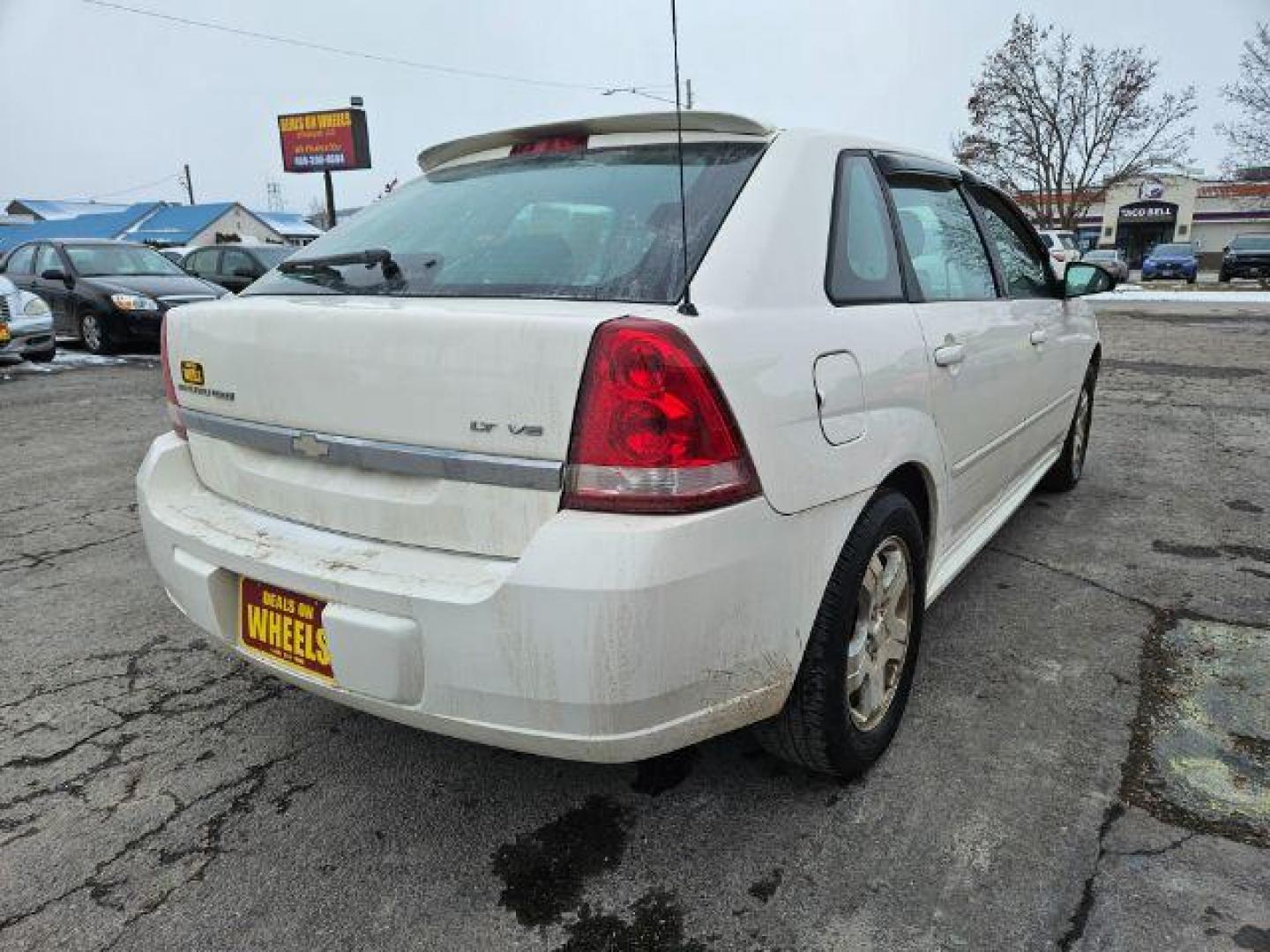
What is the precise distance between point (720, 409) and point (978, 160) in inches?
1681

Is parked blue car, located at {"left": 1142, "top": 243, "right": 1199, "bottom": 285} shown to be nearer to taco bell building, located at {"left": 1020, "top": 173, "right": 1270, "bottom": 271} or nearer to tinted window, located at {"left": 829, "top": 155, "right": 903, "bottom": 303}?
taco bell building, located at {"left": 1020, "top": 173, "right": 1270, "bottom": 271}

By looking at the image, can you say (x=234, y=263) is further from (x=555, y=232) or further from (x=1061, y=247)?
(x=1061, y=247)

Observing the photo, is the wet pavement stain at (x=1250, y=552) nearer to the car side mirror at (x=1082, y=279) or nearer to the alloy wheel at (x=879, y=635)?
the car side mirror at (x=1082, y=279)

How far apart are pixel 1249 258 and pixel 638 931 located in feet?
101

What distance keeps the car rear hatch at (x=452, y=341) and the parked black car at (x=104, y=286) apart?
9.54 m

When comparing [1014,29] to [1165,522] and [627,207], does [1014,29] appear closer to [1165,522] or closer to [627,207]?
[1165,522]

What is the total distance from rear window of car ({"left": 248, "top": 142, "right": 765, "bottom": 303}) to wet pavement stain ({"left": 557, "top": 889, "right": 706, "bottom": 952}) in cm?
125

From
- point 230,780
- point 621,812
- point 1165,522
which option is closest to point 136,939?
point 230,780

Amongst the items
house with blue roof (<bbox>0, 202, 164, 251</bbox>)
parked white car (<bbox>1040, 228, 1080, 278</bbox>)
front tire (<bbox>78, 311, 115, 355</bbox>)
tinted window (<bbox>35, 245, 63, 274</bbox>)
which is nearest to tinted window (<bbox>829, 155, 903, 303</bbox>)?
front tire (<bbox>78, 311, 115, 355</bbox>)

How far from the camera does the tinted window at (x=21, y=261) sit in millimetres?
11938

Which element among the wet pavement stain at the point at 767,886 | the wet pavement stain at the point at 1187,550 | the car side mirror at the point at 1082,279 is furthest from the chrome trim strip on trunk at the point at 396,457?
the wet pavement stain at the point at 1187,550

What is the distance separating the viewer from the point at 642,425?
5.43 ft

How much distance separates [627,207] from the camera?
2.09 meters

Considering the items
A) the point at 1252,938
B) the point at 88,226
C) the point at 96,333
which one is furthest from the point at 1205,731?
the point at 88,226
